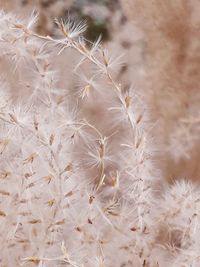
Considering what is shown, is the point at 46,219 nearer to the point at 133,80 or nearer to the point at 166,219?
the point at 166,219

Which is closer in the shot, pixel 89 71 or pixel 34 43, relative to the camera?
pixel 34 43

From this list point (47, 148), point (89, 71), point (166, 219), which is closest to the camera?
point (47, 148)

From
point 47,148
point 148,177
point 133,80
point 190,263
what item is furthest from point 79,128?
point 133,80

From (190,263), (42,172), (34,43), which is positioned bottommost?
(190,263)

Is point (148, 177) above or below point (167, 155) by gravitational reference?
below

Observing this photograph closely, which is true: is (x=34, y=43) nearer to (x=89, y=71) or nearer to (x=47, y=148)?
(x=47, y=148)

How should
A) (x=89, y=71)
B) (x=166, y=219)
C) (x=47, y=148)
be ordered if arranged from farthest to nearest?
(x=89, y=71), (x=166, y=219), (x=47, y=148)
